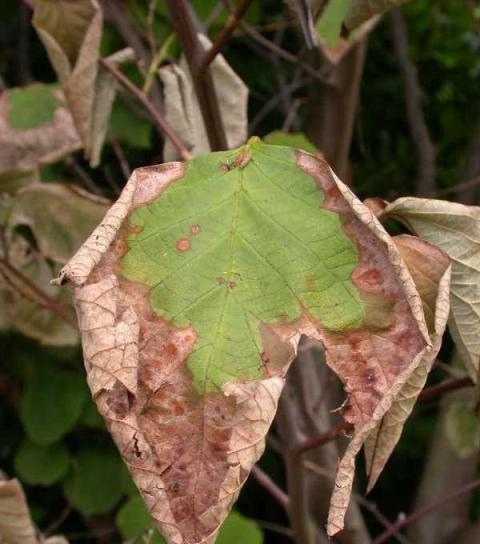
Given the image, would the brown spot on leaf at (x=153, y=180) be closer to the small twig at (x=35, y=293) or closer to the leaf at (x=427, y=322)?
the leaf at (x=427, y=322)

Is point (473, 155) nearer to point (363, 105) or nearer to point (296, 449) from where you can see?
point (363, 105)

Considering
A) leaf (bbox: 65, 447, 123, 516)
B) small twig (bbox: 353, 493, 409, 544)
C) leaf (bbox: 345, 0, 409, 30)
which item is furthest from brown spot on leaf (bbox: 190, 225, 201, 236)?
leaf (bbox: 65, 447, 123, 516)

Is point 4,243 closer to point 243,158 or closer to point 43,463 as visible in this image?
point 243,158

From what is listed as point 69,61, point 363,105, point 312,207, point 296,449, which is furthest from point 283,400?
point 363,105

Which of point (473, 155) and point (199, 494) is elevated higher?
point (199, 494)

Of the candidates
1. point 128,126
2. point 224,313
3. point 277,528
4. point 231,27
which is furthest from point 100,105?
point 277,528

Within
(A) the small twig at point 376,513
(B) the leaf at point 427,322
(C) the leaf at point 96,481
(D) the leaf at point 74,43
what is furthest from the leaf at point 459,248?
(C) the leaf at point 96,481

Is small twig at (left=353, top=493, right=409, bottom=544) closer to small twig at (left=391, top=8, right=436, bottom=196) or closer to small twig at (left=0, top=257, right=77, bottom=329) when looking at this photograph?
small twig at (left=0, top=257, right=77, bottom=329)
